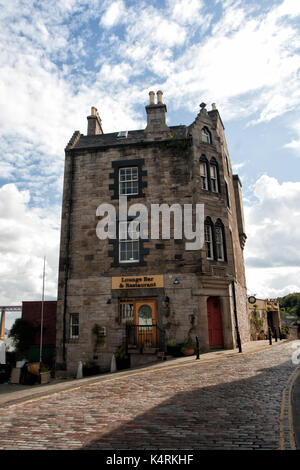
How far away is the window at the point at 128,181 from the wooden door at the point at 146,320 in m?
6.25

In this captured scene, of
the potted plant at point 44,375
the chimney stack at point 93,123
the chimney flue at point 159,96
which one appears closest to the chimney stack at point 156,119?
the chimney flue at point 159,96

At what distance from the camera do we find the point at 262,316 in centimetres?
2811

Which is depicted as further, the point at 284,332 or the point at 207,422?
the point at 284,332

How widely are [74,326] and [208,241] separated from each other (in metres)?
8.62

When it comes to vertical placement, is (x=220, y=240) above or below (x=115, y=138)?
below

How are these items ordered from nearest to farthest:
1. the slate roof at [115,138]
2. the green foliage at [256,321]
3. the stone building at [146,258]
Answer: the stone building at [146,258], the slate roof at [115,138], the green foliage at [256,321]

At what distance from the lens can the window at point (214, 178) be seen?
19445 millimetres

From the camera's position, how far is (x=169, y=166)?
18.8 meters

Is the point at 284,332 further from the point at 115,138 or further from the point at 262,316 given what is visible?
the point at 115,138

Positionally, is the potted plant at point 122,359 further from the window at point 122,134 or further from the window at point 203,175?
the window at point 122,134

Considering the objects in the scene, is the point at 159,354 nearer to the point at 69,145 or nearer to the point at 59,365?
the point at 59,365

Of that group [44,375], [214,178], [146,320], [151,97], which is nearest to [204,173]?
[214,178]

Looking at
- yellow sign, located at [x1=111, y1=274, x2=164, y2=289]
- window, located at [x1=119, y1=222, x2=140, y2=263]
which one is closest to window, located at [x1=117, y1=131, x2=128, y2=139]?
window, located at [x1=119, y1=222, x2=140, y2=263]

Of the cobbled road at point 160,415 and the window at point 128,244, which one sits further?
the window at point 128,244
